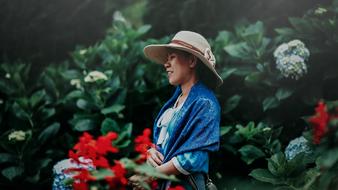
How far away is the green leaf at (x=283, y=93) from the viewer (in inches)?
179

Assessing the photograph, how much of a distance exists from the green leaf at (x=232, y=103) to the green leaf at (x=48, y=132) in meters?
1.47

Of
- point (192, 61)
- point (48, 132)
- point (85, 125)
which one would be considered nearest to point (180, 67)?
point (192, 61)

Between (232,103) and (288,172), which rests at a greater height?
(232,103)

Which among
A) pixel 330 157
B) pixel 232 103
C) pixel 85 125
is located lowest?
pixel 232 103

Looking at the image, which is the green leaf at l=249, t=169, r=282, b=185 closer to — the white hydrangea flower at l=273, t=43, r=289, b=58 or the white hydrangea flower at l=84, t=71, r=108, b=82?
the white hydrangea flower at l=273, t=43, r=289, b=58

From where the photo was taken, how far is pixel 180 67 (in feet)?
11.3

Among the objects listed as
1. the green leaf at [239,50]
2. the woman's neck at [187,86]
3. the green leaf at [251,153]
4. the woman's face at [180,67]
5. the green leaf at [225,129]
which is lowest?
the green leaf at [251,153]

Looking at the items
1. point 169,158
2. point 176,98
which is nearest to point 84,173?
point 169,158

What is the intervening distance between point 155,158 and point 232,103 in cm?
168

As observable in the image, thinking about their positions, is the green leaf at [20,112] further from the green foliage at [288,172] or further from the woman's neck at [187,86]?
the green foliage at [288,172]

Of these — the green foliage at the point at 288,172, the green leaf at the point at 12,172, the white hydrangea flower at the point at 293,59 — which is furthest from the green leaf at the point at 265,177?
the green leaf at the point at 12,172

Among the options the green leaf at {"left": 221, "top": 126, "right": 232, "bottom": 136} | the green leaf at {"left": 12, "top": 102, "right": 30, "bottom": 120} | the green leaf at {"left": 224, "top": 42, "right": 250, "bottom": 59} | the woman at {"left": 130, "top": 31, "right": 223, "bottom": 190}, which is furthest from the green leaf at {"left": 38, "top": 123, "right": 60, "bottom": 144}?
the woman at {"left": 130, "top": 31, "right": 223, "bottom": 190}

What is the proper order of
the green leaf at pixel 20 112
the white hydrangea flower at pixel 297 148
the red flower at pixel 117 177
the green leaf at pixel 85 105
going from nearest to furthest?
the red flower at pixel 117 177 < the white hydrangea flower at pixel 297 148 < the green leaf at pixel 85 105 < the green leaf at pixel 20 112

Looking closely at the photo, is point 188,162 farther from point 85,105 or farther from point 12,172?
point 12,172
